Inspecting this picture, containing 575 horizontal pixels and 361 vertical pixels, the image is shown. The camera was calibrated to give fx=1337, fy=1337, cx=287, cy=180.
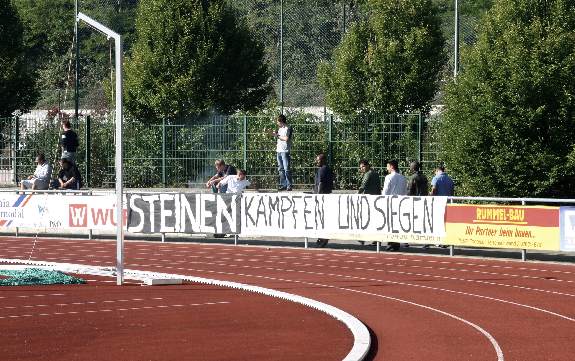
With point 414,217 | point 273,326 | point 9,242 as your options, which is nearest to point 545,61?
point 414,217

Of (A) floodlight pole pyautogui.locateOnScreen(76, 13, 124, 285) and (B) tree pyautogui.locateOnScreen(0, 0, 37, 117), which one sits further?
(B) tree pyautogui.locateOnScreen(0, 0, 37, 117)

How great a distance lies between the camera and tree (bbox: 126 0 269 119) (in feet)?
A: 142

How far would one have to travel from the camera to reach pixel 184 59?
43438 mm

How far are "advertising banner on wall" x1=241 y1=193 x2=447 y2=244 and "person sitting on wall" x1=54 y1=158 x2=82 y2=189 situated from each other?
6.45m

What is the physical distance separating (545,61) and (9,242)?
13.2 metres

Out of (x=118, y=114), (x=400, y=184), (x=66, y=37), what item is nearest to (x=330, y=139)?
(x=400, y=184)

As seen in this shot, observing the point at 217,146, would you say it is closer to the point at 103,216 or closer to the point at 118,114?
the point at 103,216

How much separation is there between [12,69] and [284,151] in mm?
15462

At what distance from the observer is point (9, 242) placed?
99.7ft

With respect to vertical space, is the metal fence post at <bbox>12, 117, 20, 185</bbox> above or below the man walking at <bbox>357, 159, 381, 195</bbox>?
above

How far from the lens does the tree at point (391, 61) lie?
41000 mm

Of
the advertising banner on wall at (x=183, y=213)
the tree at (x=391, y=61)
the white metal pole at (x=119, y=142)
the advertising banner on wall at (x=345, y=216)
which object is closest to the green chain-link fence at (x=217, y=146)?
the tree at (x=391, y=61)

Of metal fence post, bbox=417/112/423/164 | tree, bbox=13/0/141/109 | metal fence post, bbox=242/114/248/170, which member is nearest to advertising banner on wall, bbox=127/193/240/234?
metal fence post, bbox=417/112/423/164

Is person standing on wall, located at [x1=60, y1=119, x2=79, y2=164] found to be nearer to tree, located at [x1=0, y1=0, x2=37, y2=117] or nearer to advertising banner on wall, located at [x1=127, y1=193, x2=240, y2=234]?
advertising banner on wall, located at [x1=127, y1=193, x2=240, y2=234]
